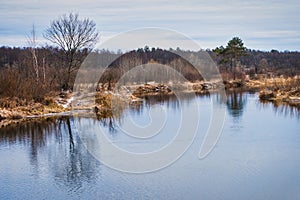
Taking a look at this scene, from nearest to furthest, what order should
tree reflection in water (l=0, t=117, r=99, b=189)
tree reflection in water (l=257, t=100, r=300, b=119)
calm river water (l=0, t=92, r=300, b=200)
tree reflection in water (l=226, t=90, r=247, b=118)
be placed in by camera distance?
1. calm river water (l=0, t=92, r=300, b=200)
2. tree reflection in water (l=0, t=117, r=99, b=189)
3. tree reflection in water (l=257, t=100, r=300, b=119)
4. tree reflection in water (l=226, t=90, r=247, b=118)

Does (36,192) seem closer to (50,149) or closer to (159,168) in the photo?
(159,168)

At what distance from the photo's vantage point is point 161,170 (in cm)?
985

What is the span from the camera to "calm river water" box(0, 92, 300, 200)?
27.0ft

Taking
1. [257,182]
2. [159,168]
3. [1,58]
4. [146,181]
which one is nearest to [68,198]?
[146,181]


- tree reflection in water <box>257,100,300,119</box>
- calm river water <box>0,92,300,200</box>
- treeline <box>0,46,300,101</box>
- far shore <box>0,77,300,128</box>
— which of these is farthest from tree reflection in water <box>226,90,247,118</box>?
treeline <box>0,46,300,101</box>

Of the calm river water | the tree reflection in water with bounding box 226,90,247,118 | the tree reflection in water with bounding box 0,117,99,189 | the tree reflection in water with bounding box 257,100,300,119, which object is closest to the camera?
the calm river water

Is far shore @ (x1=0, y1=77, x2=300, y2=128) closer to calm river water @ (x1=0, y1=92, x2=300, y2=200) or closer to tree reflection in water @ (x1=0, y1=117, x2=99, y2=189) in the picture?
tree reflection in water @ (x1=0, y1=117, x2=99, y2=189)

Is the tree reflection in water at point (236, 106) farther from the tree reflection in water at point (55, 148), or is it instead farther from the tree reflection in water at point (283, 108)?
the tree reflection in water at point (55, 148)

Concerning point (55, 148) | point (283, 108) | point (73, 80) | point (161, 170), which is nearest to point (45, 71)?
point (73, 80)

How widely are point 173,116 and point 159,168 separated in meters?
7.72

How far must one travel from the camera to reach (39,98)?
1989 cm

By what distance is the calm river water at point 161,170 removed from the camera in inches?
324

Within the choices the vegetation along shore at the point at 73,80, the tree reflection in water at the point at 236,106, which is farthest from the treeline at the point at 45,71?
the tree reflection in water at the point at 236,106

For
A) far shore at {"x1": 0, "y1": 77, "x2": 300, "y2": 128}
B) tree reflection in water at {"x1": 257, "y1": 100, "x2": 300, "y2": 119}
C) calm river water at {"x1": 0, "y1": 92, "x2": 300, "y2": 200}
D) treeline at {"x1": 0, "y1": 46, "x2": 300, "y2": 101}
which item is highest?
treeline at {"x1": 0, "y1": 46, "x2": 300, "y2": 101}
